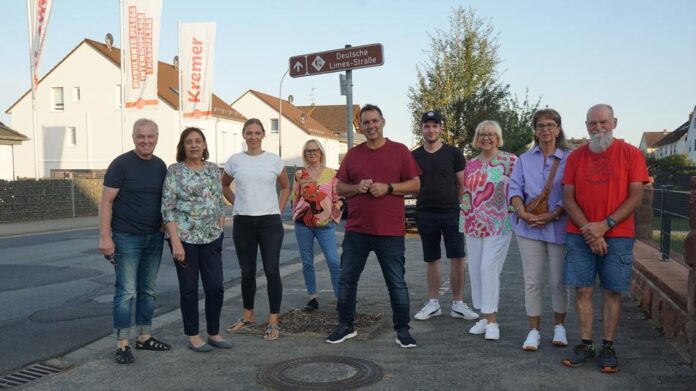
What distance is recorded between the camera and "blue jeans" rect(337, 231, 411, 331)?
16.4 feet

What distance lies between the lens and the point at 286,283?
8.23m

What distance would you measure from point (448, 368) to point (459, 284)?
5.66ft

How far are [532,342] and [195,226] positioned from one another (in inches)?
109

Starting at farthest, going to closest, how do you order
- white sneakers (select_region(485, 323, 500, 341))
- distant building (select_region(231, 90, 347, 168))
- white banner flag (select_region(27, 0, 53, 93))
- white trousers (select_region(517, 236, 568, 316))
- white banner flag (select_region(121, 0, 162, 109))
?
distant building (select_region(231, 90, 347, 168))
white banner flag (select_region(121, 0, 162, 109))
white banner flag (select_region(27, 0, 53, 93))
white sneakers (select_region(485, 323, 500, 341))
white trousers (select_region(517, 236, 568, 316))

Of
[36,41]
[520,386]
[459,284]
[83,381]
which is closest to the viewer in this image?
[520,386]

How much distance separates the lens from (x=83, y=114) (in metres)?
41.8

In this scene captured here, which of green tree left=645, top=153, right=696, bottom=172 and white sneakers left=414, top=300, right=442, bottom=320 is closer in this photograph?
white sneakers left=414, top=300, right=442, bottom=320

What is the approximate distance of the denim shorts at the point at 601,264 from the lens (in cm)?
425

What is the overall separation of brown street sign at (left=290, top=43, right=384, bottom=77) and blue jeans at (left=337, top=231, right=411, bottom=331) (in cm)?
272

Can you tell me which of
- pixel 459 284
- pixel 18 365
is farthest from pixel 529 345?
pixel 18 365

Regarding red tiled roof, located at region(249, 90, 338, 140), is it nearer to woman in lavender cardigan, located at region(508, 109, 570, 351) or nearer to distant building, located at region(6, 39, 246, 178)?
distant building, located at region(6, 39, 246, 178)

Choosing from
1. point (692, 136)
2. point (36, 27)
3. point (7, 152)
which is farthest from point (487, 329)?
point (692, 136)

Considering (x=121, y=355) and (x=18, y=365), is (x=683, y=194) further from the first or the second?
(x=18, y=365)

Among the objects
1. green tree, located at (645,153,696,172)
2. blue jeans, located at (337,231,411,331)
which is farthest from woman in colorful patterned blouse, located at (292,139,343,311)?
green tree, located at (645,153,696,172)
